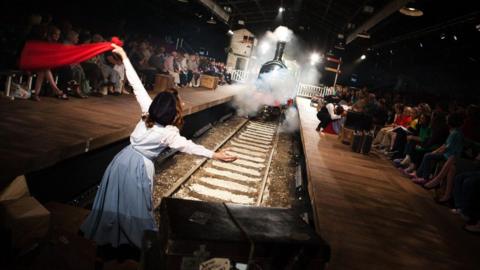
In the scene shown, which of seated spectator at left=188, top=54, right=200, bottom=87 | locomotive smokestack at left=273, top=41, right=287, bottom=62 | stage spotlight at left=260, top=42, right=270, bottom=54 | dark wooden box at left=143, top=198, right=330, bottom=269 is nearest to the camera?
dark wooden box at left=143, top=198, right=330, bottom=269

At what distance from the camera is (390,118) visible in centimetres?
1473

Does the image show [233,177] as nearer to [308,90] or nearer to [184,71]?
[184,71]

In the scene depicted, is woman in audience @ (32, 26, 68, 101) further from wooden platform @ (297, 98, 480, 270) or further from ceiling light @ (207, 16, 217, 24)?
ceiling light @ (207, 16, 217, 24)

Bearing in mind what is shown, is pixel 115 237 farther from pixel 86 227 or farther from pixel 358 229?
pixel 358 229

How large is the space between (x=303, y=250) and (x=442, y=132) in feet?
25.6

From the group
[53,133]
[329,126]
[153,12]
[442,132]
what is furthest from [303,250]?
[153,12]

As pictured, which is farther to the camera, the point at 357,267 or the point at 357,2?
the point at 357,2

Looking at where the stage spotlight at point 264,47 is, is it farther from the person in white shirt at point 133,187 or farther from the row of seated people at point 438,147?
the person in white shirt at point 133,187

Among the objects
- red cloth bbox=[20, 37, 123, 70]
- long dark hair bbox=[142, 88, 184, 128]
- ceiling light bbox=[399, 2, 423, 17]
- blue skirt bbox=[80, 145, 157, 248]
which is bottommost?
blue skirt bbox=[80, 145, 157, 248]

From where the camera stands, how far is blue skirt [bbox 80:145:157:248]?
3664 mm

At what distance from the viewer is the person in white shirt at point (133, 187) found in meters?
3.62

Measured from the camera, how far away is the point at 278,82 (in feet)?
72.3

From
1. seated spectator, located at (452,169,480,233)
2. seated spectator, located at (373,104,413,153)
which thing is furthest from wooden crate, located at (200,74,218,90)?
seated spectator, located at (452,169,480,233)

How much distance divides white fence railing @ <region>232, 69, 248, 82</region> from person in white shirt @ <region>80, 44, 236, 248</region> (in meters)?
27.5
